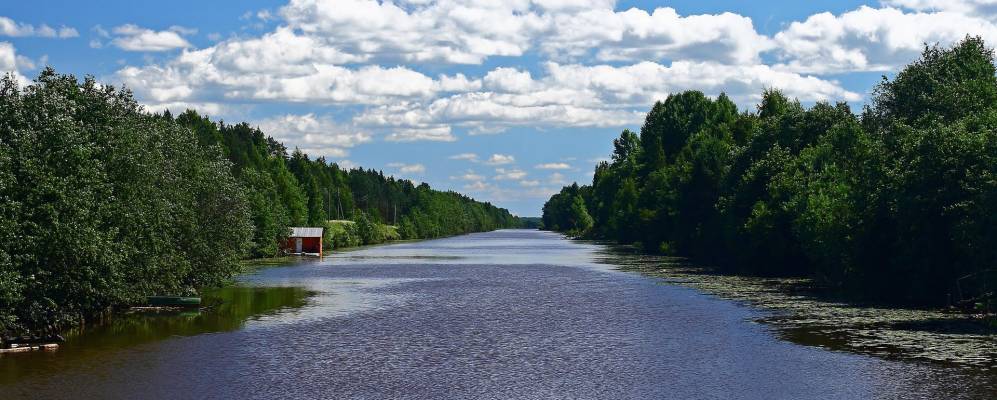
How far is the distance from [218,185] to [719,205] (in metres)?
54.7

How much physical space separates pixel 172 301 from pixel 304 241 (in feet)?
276

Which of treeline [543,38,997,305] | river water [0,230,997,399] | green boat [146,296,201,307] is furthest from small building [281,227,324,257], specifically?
green boat [146,296,201,307]

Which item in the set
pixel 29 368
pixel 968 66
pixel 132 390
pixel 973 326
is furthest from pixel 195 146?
pixel 968 66

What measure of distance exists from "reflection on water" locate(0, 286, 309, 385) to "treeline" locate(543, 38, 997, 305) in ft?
118

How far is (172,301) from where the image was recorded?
2164 inches

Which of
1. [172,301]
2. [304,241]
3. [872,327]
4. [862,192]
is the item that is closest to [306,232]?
[304,241]

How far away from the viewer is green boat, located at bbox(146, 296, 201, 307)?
2159 inches

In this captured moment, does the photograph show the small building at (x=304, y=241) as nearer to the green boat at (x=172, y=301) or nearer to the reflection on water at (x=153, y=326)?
the reflection on water at (x=153, y=326)

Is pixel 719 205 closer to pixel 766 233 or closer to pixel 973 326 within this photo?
pixel 766 233

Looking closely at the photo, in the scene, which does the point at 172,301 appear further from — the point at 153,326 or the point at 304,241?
the point at 304,241

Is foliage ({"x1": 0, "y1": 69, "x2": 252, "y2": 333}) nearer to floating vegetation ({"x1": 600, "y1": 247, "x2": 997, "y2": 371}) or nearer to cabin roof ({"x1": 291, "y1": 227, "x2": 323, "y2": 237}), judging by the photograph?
floating vegetation ({"x1": 600, "y1": 247, "x2": 997, "y2": 371})

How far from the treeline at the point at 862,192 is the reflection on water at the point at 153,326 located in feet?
118

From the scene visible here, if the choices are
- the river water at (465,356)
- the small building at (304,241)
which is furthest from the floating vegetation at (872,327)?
the small building at (304,241)

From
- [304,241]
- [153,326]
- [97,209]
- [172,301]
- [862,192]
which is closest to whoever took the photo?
[97,209]
